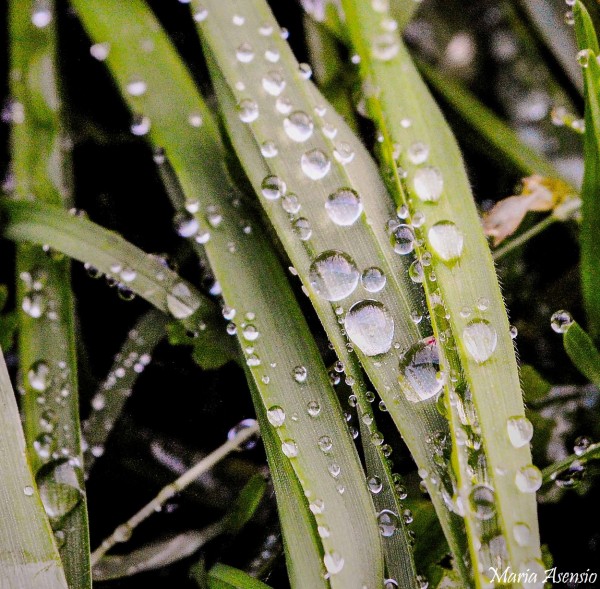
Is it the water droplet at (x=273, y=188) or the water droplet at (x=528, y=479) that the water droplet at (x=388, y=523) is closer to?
the water droplet at (x=528, y=479)

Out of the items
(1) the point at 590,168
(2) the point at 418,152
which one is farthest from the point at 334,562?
(1) the point at 590,168

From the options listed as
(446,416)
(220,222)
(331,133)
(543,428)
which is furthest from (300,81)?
(543,428)

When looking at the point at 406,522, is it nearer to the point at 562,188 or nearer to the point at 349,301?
the point at 349,301

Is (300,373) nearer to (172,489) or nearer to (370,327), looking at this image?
(370,327)

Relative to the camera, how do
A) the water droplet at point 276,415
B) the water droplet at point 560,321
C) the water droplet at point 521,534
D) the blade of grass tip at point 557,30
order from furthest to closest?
the blade of grass tip at point 557,30
the water droplet at point 560,321
the water droplet at point 276,415
the water droplet at point 521,534

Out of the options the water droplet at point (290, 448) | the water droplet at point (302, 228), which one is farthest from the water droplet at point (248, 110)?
the water droplet at point (290, 448)

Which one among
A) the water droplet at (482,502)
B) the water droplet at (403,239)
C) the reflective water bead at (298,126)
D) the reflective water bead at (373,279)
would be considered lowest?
the water droplet at (482,502)

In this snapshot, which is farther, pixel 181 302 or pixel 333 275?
pixel 181 302
